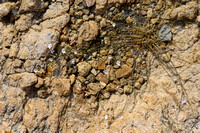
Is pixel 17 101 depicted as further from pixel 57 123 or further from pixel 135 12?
pixel 135 12

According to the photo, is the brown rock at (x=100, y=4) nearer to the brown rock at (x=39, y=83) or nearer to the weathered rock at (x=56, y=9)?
the weathered rock at (x=56, y=9)

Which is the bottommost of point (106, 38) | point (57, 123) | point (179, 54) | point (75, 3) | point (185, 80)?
point (57, 123)

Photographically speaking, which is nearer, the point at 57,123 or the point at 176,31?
the point at 57,123

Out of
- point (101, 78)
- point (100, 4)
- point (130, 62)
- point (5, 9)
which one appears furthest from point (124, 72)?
point (5, 9)

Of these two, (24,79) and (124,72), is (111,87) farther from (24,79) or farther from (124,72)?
(24,79)

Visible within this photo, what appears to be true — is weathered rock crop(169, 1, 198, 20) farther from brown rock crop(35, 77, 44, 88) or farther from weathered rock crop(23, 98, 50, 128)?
weathered rock crop(23, 98, 50, 128)

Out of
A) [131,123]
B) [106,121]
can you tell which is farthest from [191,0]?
[106,121]
